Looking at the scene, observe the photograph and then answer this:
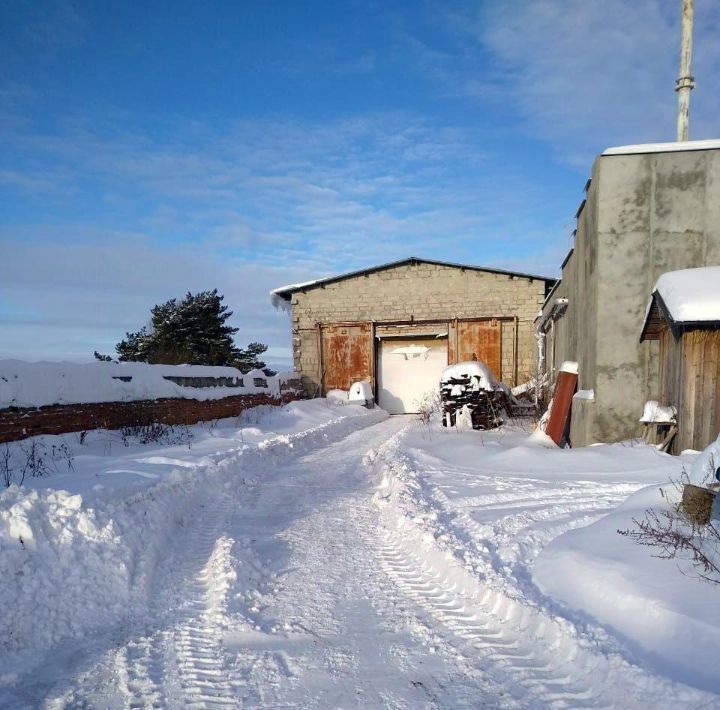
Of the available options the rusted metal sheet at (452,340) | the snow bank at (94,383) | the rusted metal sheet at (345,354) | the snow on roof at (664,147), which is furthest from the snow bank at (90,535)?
the rusted metal sheet at (452,340)

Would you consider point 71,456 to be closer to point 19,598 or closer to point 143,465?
point 143,465

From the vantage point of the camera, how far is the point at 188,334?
26828 millimetres

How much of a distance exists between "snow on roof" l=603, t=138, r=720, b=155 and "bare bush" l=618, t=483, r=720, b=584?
572 centimetres

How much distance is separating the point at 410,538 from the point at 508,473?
258 centimetres

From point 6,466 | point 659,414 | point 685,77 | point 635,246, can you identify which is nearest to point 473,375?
point 635,246

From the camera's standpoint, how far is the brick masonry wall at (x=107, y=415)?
20.7 feet

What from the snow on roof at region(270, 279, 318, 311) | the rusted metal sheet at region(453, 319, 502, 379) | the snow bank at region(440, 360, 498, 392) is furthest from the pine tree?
the snow bank at region(440, 360, 498, 392)

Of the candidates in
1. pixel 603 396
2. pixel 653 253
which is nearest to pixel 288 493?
pixel 603 396

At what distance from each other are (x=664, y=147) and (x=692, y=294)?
275 cm

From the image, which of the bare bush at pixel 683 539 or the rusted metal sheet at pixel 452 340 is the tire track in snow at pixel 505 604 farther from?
the rusted metal sheet at pixel 452 340

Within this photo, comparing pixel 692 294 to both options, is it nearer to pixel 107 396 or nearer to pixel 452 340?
pixel 107 396

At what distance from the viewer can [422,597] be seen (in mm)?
3271

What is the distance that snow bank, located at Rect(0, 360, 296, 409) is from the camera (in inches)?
255

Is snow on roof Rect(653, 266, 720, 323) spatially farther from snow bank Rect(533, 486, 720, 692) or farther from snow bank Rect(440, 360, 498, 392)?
snow bank Rect(440, 360, 498, 392)
